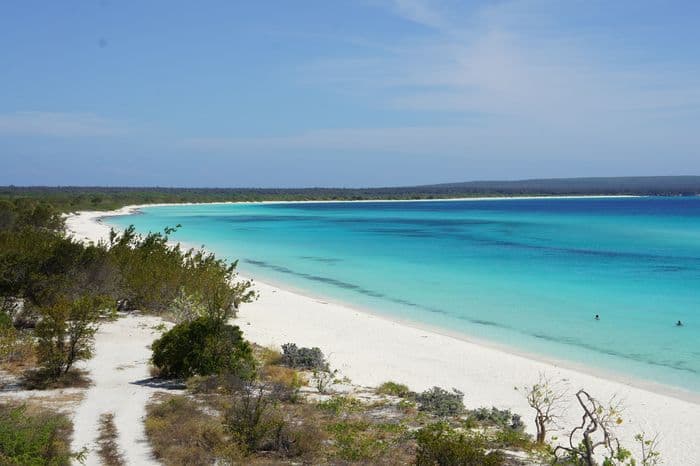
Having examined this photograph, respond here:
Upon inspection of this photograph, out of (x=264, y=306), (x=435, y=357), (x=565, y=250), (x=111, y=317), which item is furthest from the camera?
(x=565, y=250)

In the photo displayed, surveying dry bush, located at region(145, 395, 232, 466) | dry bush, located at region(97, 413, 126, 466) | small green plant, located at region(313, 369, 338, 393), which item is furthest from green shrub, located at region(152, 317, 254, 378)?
dry bush, located at region(97, 413, 126, 466)

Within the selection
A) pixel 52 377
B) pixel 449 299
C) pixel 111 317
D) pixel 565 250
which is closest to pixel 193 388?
pixel 52 377

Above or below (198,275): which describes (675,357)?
below

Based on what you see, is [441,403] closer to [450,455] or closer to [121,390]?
[450,455]

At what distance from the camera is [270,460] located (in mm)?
7953

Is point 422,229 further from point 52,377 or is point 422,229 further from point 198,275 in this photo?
point 52,377

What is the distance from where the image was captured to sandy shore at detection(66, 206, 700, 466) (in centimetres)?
1066

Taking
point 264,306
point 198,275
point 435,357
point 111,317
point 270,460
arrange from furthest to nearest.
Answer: point 264,306
point 198,275
point 111,317
point 435,357
point 270,460

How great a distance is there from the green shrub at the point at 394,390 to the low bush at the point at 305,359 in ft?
4.97

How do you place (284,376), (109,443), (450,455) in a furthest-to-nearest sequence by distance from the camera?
1. (284,376)
2. (109,443)
3. (450,455)

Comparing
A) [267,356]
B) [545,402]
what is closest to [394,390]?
[545,402]

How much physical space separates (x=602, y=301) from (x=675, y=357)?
308 inches

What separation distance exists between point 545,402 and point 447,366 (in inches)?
138

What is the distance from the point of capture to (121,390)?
10766mm
